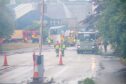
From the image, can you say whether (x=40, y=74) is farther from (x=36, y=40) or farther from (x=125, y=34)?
(x=36, y=40)

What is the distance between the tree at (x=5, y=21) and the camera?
145 feet

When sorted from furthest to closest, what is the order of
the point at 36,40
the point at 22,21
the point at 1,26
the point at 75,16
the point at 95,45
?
the point at 75,16 → the point at 22,21 → the point at 36,40 → the point at 1,26 → the point at 95,45

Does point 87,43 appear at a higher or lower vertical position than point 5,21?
lower

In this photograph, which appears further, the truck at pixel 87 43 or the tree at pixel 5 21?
the tree at pixel 5 21

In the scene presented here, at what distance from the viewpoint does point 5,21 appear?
45.0m

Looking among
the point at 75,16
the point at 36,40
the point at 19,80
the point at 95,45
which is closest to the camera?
the point at 19,80

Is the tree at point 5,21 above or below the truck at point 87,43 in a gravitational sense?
above

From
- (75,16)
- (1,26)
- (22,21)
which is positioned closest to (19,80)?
(1,26)

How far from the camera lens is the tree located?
145 feet

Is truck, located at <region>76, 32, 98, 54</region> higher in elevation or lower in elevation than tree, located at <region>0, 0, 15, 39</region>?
lower

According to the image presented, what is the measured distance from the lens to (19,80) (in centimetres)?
1711

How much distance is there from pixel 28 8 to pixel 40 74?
71067mm

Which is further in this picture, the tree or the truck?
the tree

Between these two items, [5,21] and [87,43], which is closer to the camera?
[87,43]
